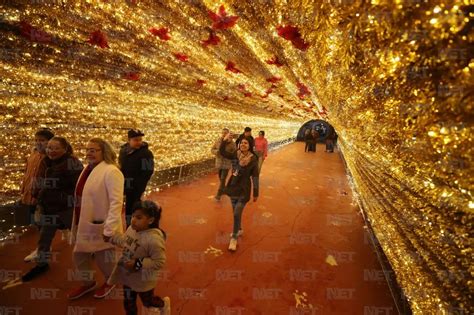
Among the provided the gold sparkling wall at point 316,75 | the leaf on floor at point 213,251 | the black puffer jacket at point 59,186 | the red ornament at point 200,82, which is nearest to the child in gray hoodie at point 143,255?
the black puffer jacket at point 59,186

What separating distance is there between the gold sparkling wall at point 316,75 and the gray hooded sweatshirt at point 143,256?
1.73 metres

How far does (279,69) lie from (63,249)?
395 centimetres

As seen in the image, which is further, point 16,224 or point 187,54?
point 16,224

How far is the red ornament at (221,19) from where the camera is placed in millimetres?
2121

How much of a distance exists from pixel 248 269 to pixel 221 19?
115 inches

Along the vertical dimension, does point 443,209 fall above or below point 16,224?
above

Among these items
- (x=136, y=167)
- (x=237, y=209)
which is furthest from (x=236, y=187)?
(x=136, y=167)

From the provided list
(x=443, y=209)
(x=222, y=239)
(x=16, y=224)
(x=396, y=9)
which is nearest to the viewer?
(x=396, y=9)

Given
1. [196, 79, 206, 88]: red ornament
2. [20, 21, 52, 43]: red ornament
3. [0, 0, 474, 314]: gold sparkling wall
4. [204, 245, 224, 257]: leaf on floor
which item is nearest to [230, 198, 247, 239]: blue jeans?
[204, 245, 224, 257]: leaf on floor

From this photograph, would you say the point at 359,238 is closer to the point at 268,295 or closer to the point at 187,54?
the point at 268,295

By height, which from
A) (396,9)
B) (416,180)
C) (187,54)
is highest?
(187,54)

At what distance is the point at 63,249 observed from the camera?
3352 millimetres

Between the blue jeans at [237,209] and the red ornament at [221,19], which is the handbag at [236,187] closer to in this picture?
the blue jeans at [237,209]

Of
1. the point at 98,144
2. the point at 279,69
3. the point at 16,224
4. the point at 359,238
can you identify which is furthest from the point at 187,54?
the point at 359,238
